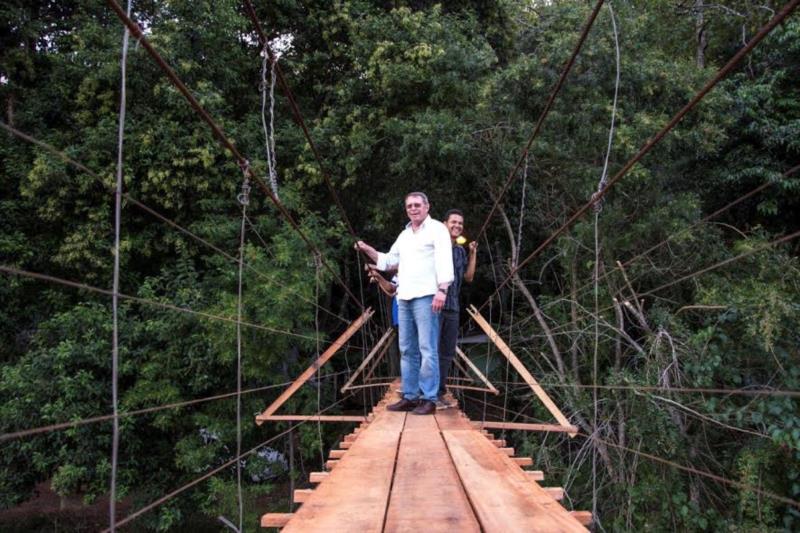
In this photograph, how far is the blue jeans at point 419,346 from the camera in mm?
2355

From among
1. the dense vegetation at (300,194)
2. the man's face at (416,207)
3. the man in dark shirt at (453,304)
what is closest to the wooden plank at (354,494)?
the man's face at (416,207)

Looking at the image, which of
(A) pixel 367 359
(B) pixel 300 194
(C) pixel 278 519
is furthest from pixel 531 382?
(B) pixel 300 194

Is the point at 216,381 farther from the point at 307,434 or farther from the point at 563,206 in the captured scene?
the point at 563,206

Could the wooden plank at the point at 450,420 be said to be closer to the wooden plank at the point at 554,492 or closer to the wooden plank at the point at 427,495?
the wooden plank at the point at 427,495

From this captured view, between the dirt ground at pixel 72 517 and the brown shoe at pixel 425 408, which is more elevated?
the brown shoe at pixel 425 408

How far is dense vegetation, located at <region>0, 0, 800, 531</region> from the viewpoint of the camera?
523 cm

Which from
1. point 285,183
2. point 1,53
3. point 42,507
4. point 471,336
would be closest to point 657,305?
point 471,336

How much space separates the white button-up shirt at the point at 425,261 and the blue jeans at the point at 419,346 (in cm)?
4

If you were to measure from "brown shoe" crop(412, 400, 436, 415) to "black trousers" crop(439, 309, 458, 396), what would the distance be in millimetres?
333

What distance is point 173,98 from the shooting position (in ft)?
18.1

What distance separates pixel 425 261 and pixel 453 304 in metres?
0.42

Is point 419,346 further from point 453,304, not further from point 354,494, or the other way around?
point 354,494

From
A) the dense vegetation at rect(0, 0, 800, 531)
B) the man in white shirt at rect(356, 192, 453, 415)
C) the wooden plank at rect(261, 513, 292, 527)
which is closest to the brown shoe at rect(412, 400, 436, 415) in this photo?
the man in white shirt at rect(356, 192, 453, 415)

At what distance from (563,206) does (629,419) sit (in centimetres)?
223
